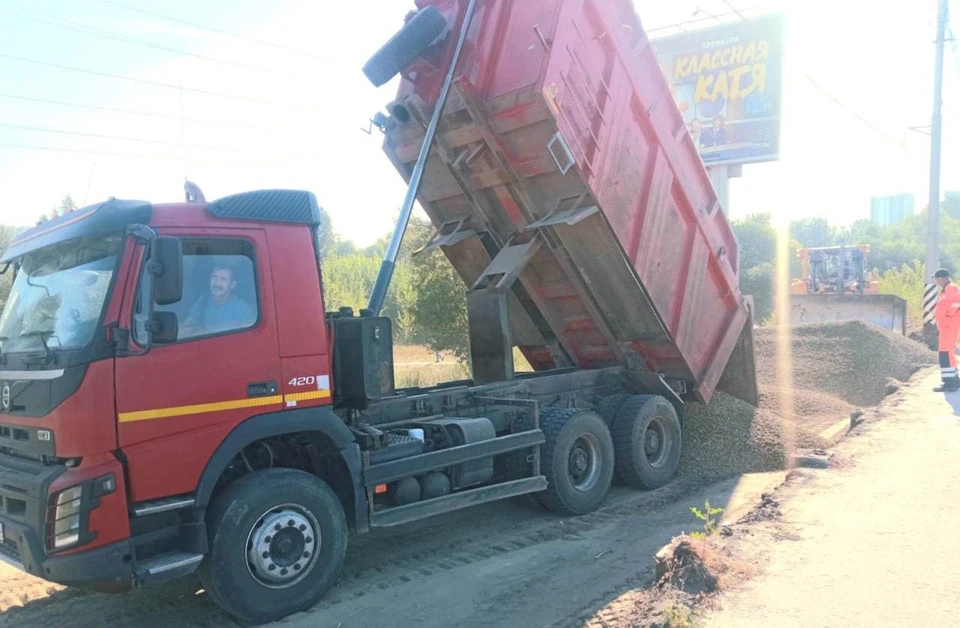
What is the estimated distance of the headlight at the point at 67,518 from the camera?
3.85 metres

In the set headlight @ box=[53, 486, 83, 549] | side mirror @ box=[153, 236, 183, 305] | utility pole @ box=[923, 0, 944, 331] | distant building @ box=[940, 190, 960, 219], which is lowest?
headlight @ box=[53, 486, 83, 549]

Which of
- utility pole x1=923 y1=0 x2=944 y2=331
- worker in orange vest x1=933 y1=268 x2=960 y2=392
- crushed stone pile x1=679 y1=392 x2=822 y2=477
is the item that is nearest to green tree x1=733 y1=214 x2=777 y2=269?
utility pole x1=923 y1=0 x2=944 y2=331

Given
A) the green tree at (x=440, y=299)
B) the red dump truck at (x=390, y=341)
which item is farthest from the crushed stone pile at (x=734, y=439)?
the green tree at (x=440, y=299)

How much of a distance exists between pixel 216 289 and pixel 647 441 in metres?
4.71

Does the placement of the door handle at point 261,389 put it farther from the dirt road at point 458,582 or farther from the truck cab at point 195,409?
the dirt road at point 458,582

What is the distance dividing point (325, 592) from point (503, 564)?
4.27 feet

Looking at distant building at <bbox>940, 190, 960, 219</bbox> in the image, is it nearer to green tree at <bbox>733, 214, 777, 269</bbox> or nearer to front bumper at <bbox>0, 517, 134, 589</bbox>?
green tree at <bbox>733, 214, 777, 269</bbox>

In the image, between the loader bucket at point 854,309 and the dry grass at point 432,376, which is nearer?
the dry grass at point 432,376

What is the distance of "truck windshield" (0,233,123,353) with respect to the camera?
13.5ft

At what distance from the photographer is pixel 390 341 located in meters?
5.33

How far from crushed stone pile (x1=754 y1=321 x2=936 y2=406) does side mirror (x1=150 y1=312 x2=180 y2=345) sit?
8684 millimetres

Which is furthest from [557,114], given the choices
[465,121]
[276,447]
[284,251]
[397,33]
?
[276,447]

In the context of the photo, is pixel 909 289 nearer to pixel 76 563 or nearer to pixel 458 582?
pixel 458 582

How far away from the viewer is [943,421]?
8.35 meters
